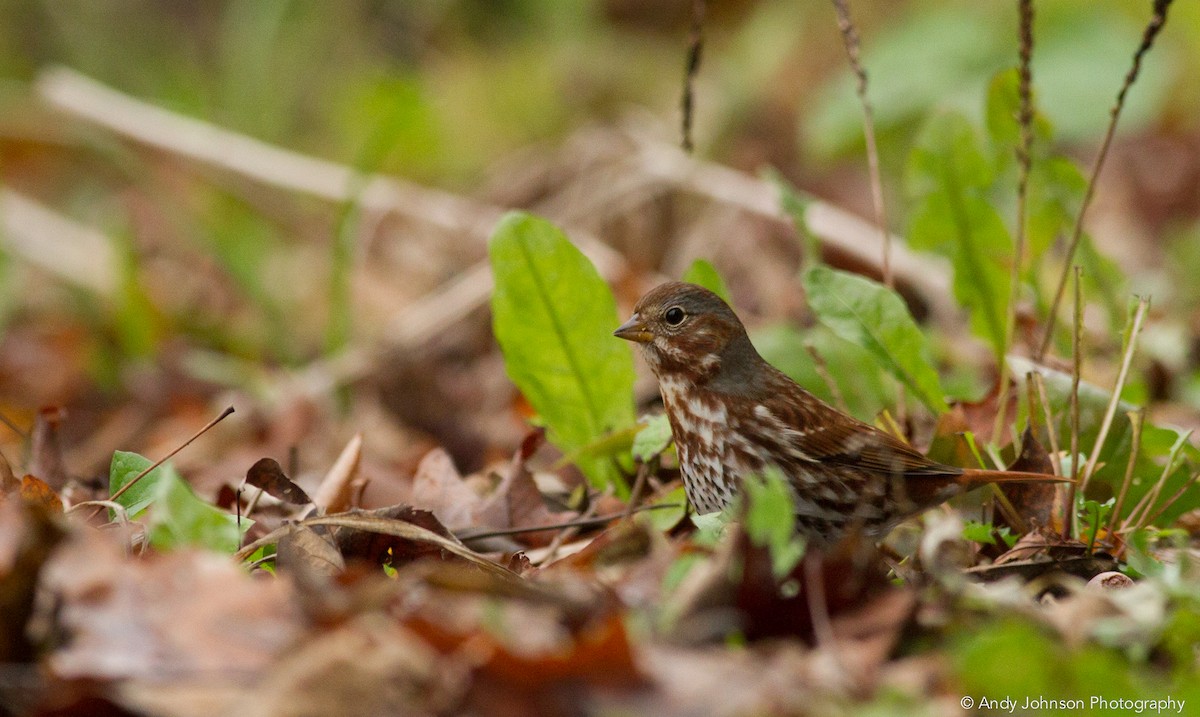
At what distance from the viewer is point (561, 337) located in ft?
11.1

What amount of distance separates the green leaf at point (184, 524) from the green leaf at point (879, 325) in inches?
59.9

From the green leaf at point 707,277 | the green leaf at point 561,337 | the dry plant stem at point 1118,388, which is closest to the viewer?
the dry plant stem at point 1118,388

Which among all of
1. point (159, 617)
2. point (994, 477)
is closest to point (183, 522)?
point (159, 617)

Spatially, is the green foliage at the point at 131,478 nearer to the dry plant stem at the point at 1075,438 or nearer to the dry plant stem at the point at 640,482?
the dry plant stem at the point at 640,482

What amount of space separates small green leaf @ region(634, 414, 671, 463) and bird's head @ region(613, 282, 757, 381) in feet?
0.51

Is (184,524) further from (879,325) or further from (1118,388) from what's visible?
(1118,388)

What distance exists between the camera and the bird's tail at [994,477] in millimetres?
2773

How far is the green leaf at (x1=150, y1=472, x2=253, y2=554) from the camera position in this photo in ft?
7.34

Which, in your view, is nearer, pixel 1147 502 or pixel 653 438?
pixel 1147 502

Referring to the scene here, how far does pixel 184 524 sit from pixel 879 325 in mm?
1763

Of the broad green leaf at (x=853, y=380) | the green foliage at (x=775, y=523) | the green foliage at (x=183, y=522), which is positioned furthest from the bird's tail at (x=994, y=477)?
the green foliage at (x=183, y=522)

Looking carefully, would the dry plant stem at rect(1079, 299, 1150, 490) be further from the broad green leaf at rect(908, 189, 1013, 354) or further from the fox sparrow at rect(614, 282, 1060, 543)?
the broad green leaf at rect(908, 189, 1013, 354)

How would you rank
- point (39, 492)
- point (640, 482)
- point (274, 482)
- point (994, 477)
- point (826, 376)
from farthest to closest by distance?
point (826, 376) → point (640, 482) → point (994, 477) → point (274, 482) → point (39, 492)

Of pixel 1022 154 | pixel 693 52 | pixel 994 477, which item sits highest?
pixel 693 52
